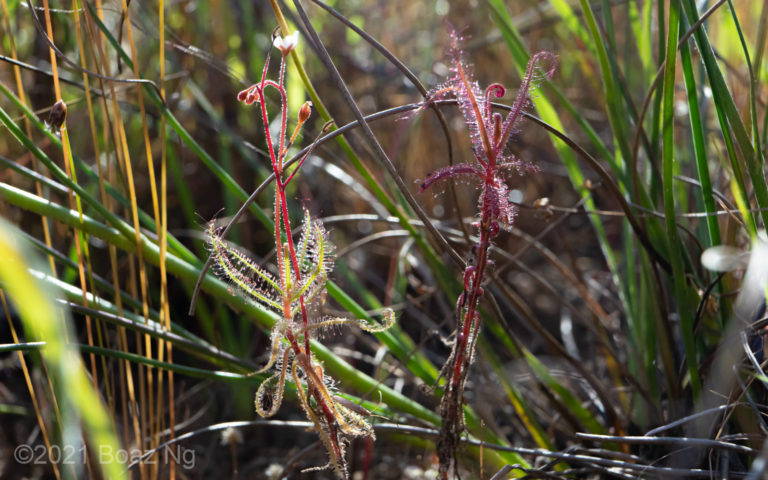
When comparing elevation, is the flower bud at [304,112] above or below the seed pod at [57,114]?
below

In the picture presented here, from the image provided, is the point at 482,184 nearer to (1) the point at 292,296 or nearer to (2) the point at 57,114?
(1) the point at 292,296

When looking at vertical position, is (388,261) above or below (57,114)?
below

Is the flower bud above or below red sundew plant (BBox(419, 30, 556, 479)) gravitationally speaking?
above

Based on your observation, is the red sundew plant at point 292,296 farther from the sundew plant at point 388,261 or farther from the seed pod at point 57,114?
the seed pod at point 57,114

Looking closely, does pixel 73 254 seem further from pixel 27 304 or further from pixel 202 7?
pixel 202 7

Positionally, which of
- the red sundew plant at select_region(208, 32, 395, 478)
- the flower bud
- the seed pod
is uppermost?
the seed pod

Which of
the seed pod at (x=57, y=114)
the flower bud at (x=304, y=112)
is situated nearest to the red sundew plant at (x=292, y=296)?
the flower bud at (x=304, y=112)

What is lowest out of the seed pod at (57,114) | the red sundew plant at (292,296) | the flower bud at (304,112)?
the red sundew plant at (292,296)

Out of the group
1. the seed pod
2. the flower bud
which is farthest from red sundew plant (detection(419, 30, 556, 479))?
the seed pod

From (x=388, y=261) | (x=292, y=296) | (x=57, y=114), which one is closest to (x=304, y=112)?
(x=292, y=296)

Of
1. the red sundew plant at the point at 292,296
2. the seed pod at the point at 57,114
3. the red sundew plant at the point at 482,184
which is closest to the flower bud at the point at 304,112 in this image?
the red sundew plant at the point at 292,296

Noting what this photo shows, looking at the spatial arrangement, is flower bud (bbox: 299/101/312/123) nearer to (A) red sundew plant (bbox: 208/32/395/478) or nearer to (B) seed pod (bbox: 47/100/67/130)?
(A) red sundew plant (bbox: 208/32/395/478)
